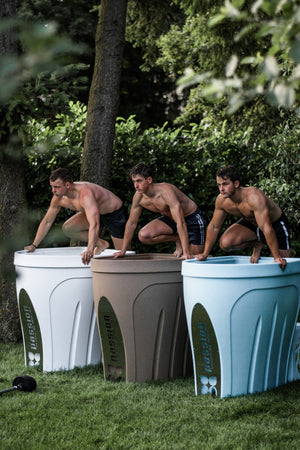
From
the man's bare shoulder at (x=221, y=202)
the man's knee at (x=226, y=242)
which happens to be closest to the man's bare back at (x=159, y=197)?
the man's bare shoulder at (x=221, y=202)

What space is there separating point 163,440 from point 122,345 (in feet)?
3.90

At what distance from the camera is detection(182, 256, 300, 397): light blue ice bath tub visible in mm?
3656

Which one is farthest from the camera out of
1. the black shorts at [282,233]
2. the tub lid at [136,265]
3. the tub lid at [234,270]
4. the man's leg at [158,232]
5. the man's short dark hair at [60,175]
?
the man's leg at [158,232]

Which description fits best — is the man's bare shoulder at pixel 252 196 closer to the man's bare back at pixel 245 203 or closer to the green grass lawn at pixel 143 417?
the man's bare back at pixel 245 203

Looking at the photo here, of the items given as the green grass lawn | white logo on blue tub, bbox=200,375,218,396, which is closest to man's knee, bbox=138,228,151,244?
the green grass lawn

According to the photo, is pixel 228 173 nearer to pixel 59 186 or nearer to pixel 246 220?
pixel 246 220

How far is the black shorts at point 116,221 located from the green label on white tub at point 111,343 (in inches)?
56.3

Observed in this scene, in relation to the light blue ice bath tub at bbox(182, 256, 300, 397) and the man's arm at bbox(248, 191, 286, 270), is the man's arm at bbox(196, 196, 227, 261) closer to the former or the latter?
the man's arm at bbox(248, 191, 286, 270)

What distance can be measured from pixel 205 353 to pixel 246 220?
5.24 ft

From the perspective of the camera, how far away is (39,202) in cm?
644

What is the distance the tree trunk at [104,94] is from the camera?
19.7ft

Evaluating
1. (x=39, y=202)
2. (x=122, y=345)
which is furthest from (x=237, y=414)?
(x=39, y=202)

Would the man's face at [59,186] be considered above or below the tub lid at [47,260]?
above

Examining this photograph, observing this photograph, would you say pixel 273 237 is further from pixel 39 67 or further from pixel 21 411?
pixel 39 67
